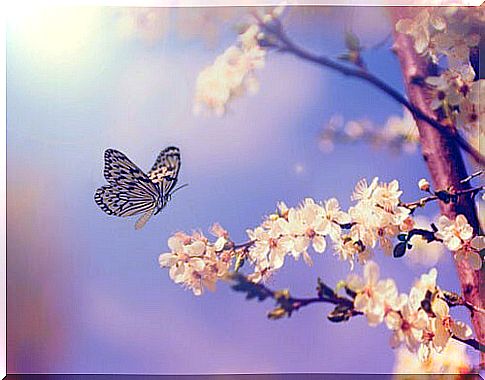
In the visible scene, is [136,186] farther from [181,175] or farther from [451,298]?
[451,298]

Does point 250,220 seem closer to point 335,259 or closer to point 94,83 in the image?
point 335,259

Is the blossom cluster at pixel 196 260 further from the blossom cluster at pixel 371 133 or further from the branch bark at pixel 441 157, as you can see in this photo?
the branch bark at pixel 441 157

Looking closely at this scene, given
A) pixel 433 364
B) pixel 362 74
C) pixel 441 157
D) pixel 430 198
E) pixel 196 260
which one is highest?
pixel 362 74

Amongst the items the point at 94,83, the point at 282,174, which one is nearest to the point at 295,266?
the point at 282,174

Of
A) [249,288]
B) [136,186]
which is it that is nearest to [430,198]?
[249,288]

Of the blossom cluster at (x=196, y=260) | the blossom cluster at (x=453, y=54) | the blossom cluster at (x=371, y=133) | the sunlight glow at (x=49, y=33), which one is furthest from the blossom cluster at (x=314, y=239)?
the sunlight glow at (x=49, y=33)

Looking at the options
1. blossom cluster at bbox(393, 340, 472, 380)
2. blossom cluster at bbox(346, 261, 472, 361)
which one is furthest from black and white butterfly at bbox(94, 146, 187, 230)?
blossom cluster at bbox(393, 340, 472, 380)
